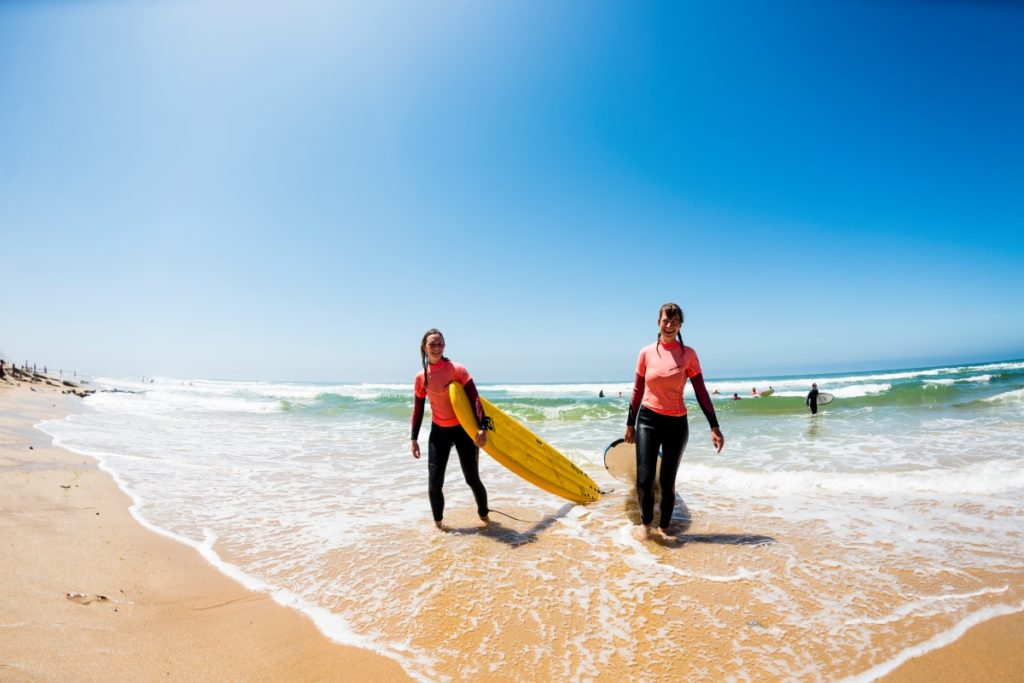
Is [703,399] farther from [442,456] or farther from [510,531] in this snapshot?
[442,456]

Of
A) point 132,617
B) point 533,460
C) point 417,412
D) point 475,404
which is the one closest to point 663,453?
Result: point 533,460

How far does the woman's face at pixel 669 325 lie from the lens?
411 centimetres

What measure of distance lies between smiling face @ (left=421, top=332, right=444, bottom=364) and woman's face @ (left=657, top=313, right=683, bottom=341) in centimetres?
213

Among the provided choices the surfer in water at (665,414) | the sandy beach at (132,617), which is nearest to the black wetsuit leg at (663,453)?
the surfer in water at (665,414)

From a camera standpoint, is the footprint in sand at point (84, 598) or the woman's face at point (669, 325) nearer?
the footprint in sand at point (84, 598)

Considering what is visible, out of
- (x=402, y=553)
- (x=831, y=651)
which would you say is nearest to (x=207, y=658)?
(x=402, y=553)

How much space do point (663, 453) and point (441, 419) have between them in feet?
7.10

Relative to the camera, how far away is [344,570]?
364 centimetres

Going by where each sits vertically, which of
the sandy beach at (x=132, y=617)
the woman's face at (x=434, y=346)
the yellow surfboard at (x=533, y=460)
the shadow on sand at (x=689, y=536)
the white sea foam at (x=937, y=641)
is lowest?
the white sea foam at (x=937, y=641)

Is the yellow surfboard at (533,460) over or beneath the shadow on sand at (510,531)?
over

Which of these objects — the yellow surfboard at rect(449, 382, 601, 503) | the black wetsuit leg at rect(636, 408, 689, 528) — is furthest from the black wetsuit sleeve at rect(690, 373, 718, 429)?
the yellow surfboard at rect(449, 382, 601, 503)

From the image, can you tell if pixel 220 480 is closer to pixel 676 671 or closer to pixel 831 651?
pixel 676 671

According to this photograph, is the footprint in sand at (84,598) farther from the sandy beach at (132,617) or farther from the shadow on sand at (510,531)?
the shadow on sand at (510,531)

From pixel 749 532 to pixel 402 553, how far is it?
3255mm
